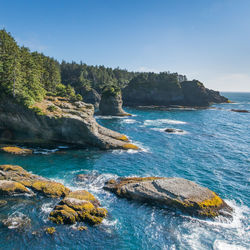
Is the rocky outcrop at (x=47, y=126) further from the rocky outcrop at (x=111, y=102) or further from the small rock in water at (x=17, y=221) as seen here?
the rocky outcrop at (x=111, y=102)

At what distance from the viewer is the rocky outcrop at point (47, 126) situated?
39281 mm

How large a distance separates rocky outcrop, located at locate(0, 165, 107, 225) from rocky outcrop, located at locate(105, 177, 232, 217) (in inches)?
177

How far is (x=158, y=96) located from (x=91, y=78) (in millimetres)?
67369

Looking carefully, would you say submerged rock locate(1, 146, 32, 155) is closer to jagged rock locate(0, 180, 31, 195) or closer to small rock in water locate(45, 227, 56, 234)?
jagged rock locate(0, 180, 31, 195)

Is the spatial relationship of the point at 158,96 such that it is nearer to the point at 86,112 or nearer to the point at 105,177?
the point at 86,112

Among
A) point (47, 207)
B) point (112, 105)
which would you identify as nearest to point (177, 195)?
point (47, 207)

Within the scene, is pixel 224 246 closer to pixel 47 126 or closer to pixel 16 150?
pixel 47 126

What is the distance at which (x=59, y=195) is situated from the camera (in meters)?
22.7

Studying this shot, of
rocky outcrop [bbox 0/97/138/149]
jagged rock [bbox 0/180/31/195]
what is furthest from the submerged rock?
jagged rock [bbox 0/180/31/195]

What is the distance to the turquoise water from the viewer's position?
663 inches

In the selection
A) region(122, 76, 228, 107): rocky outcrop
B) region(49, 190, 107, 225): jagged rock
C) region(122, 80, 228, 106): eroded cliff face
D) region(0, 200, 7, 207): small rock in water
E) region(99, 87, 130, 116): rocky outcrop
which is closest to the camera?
region(49, 190, 107, 225): jagged rock

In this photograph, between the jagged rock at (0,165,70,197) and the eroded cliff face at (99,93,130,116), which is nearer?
the jagged rock at (0,165,70,197)

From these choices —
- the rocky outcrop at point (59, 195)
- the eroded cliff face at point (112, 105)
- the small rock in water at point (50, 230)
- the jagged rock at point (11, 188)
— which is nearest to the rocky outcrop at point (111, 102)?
the eroded cliff face at point (112, 105)

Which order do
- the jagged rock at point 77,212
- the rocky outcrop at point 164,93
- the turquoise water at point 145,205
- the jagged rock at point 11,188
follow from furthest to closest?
the rocky outcrop at point 164,93 < the jagged rock at point 11,188 < the jagged rock at point 77,212 < the turquoise water at point 145,205
